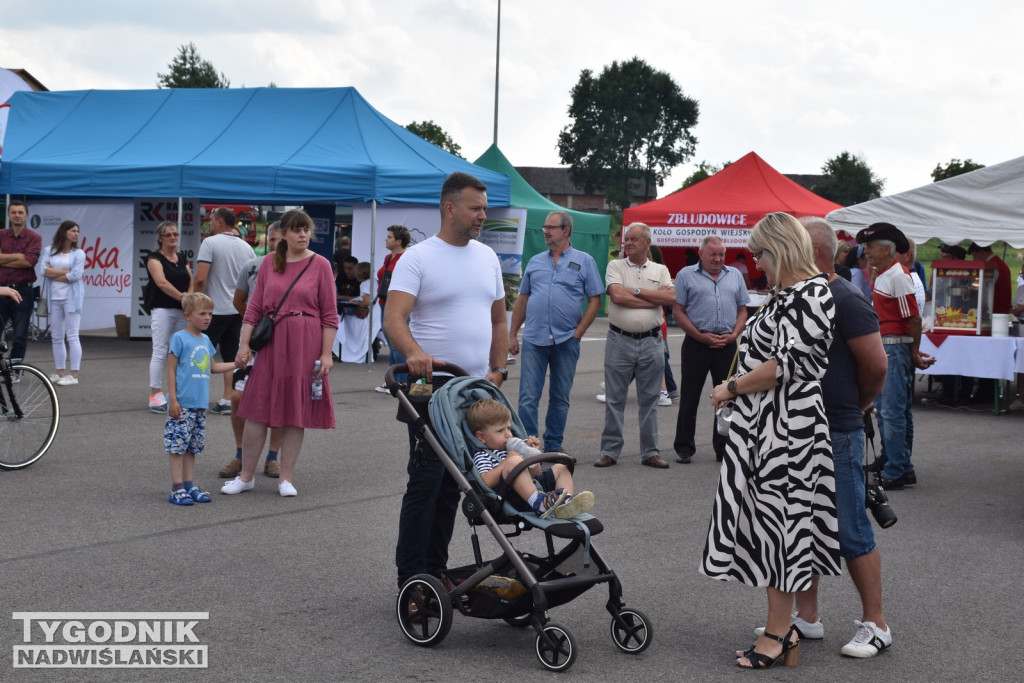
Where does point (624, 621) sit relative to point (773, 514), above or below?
below

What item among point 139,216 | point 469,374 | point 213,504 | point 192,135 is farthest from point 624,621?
point 139,216

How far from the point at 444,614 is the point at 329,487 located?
349 centimetres

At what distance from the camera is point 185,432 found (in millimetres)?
7027

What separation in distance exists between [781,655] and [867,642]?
1.32 ft

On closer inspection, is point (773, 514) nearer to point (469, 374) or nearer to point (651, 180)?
point (469, 374)

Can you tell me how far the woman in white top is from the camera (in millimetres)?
12617

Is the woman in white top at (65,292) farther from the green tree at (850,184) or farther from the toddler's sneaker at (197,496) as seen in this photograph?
the green tree at (850,184)

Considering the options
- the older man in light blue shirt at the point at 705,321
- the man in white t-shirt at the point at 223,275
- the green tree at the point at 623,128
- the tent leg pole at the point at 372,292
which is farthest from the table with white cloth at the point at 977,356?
the green tree at the point at 623,128

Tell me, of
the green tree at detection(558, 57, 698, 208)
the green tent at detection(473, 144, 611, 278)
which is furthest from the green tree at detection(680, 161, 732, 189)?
the green tent at detection(473, 144, 611, 278)

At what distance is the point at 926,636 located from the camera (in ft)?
16.2

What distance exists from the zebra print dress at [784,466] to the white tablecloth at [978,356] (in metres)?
9.01

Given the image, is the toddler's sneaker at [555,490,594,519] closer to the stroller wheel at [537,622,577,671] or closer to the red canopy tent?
the stroller wheel at [537,622,577,671]

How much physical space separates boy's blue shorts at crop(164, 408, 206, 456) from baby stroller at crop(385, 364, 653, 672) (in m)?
2.65

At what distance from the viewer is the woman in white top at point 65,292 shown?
12.6 metres
